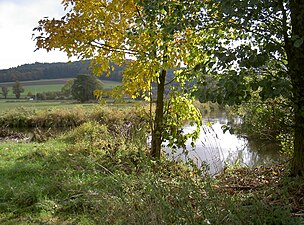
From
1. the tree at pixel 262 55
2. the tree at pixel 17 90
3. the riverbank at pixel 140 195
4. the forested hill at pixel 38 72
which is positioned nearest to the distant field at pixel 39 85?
the tree at pixel 17 90

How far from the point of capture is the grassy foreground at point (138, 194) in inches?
123

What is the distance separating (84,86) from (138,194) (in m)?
28.1

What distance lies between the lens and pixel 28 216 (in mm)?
4254

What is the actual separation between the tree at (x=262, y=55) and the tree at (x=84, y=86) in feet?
88.4

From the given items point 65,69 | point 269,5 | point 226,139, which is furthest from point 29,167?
point 65,69

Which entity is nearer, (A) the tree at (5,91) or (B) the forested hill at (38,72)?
(A) the tree at (5,91)

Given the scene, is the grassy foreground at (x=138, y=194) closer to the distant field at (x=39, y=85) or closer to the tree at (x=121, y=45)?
the tree at (x=121, y=45)

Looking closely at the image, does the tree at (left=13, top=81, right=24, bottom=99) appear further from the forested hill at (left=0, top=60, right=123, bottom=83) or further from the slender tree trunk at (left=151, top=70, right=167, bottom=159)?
the slender tree trunk at (left=151, top=70, right=167, bottom=159)

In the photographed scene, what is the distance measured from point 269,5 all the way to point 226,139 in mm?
9562

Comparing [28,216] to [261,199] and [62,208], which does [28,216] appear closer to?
[62,208]

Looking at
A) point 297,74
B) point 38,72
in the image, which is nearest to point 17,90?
point 38,72

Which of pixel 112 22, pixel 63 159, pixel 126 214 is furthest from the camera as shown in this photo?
pixel 63 159

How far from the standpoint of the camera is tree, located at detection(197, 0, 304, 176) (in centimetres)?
301

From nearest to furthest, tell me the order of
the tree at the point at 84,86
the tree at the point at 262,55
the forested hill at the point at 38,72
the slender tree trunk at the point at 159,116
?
the tree at the point at 262,55, the slender tree trunk at the point at 159,116, the tree at the point at 84,86, the forested hill at the point at 38,72
